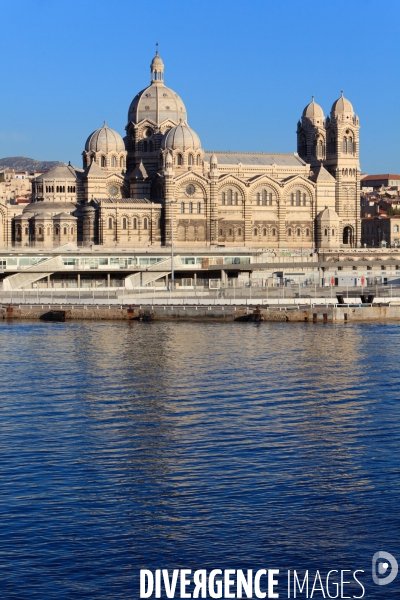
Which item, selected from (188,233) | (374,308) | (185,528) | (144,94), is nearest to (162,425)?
(185,528)

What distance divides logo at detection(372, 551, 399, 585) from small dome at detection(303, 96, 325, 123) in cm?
11578

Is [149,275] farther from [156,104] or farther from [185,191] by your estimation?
[156,104]

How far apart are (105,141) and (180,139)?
890 centimetres

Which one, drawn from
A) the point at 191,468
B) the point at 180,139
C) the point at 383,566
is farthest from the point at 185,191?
the point at 383,566

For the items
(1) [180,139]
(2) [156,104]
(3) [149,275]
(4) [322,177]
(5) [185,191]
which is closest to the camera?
(3) [149,275]

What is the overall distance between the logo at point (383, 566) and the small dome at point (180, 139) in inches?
3963

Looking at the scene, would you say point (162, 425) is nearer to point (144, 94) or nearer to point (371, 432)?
point (371, 432)

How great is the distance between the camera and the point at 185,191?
121625 mm

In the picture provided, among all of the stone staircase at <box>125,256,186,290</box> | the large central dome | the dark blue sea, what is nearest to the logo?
the dark blue sea

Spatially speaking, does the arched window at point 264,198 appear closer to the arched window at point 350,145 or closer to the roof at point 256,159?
the roof at point 256,159

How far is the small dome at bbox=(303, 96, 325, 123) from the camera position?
13625cm

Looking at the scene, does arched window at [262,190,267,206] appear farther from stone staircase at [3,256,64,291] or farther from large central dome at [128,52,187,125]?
stone staircase at [3,256,64,291]

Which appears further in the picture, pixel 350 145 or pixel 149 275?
pixel 350 145

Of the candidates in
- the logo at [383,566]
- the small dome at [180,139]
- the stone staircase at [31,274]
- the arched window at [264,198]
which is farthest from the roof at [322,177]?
the logo at [383,566]
